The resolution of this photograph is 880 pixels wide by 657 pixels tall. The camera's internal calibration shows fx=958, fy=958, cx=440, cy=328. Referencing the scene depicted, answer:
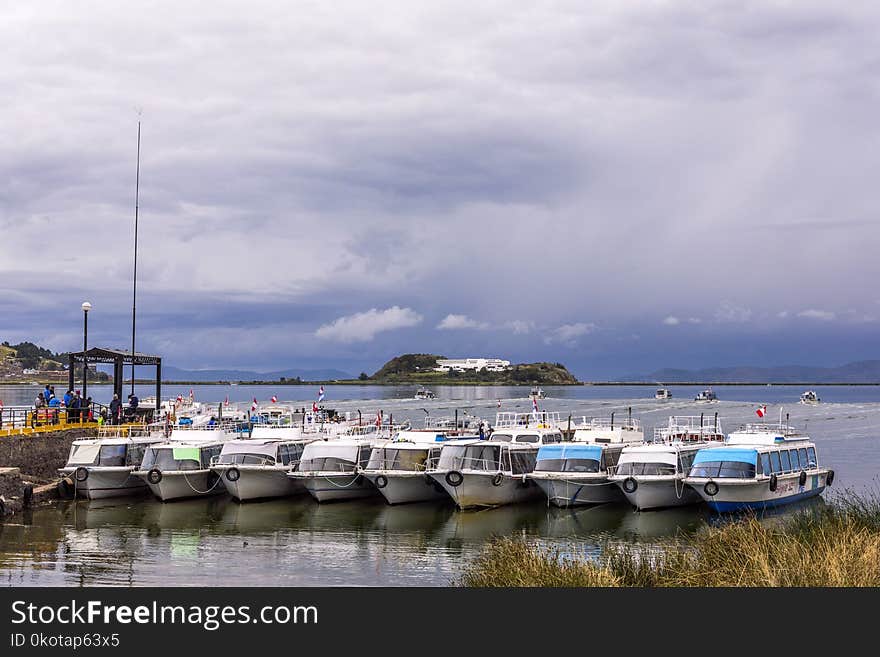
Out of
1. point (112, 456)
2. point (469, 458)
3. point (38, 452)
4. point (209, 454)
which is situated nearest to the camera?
point (469, 458)

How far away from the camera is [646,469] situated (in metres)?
40.8

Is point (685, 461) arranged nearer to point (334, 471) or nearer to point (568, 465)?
point (568, 465)

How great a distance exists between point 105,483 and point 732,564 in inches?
1262

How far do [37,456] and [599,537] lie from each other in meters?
26.8

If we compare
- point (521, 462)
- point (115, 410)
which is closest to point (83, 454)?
point (115, 410)

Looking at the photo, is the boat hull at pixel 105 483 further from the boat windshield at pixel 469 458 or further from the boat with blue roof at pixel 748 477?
the boat with blue roof at pixel 748 477

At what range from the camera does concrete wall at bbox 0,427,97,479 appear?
43.6 metres

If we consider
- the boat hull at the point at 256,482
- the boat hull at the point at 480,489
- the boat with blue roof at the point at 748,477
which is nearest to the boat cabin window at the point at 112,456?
the boat hull at the point at 256,482

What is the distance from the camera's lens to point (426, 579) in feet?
93.6

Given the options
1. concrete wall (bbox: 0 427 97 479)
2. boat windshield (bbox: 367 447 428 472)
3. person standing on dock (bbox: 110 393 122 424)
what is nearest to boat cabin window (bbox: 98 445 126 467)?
concrete wall (bbox: 0 427 97 479)

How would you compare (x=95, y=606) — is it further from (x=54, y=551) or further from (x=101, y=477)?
(x=101, y=477)

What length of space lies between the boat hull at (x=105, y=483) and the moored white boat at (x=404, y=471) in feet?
35.9

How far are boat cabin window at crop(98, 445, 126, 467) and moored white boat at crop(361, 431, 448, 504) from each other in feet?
37.5

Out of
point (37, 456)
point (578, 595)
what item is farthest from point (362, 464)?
point (578, 595)
